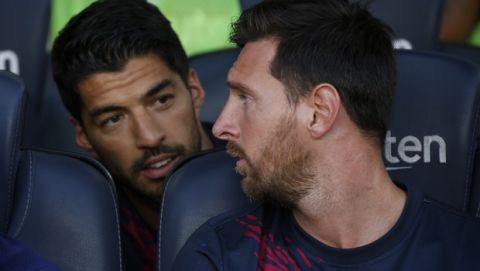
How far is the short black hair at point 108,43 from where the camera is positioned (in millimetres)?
1963

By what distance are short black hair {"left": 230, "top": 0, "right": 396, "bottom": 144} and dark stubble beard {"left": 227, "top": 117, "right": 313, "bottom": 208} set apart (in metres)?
0.06

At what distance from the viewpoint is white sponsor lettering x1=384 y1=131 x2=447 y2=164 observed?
1.80 m

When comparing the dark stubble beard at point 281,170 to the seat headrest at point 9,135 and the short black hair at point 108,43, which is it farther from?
the short black hair at point 108,43

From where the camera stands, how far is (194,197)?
1585mm

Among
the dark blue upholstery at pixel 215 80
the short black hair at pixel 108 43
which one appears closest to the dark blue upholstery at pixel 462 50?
the dark blue upholstery at pixel 215 80

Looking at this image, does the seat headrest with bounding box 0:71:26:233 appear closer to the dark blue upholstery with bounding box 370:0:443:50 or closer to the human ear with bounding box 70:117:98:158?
the human ear with bounding box 70:117:98:158

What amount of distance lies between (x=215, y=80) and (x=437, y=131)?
1.72 feet

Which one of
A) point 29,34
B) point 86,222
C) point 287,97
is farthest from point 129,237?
point 29,34

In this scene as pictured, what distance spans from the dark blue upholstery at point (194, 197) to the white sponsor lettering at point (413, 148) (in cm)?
32

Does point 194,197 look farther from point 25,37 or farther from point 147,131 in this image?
point 25,37

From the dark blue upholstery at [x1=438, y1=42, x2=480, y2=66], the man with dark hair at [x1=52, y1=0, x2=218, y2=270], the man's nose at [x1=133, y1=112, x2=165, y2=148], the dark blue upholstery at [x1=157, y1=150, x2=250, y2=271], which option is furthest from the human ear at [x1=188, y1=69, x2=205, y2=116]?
the dark blue upholstery at [x1=438, y1=42, x2=480, y2=66]

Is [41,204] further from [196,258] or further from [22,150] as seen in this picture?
[196,258]

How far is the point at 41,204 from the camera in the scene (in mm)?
1564

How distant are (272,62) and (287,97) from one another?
6 cm
